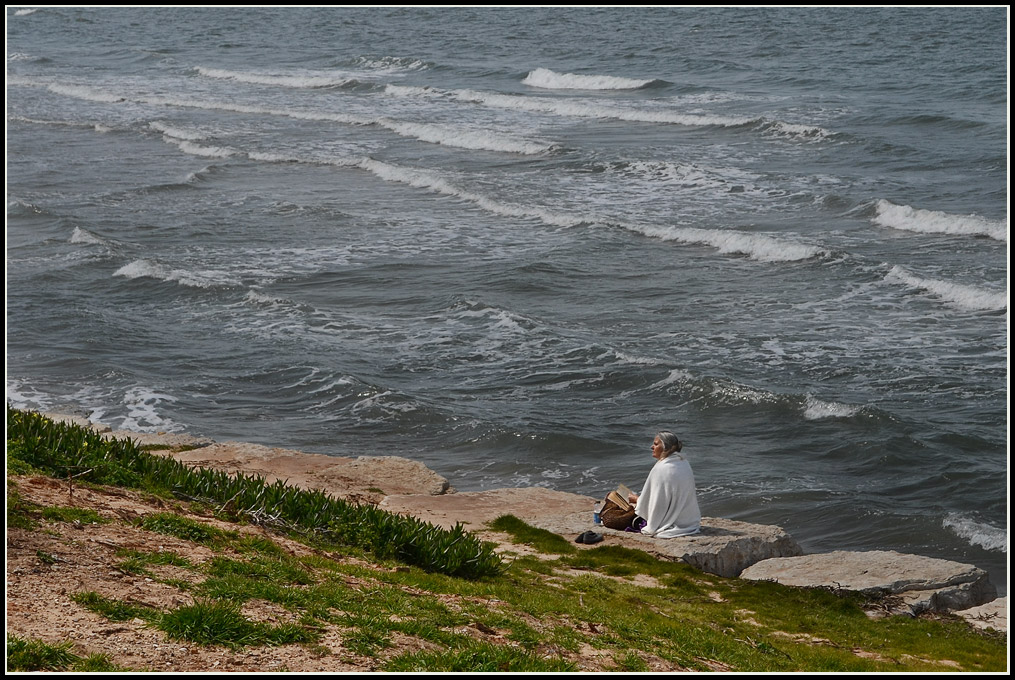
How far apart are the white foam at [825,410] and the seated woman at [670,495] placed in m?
6.03

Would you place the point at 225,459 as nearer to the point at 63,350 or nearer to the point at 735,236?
the point at 63,350

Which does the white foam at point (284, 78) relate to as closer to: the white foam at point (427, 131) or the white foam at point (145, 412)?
the white foam at point (427, 131)

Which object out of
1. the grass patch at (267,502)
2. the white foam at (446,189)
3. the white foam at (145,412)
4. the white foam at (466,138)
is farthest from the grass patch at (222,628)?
the white foam at (466,138)

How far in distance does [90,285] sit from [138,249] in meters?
2.93

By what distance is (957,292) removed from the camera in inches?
909

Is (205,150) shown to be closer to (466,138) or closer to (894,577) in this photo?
(466,138)

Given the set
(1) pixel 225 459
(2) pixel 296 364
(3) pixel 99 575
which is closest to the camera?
(3) pixel 99 575

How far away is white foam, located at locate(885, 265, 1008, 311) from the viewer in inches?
883

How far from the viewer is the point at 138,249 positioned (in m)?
27.1

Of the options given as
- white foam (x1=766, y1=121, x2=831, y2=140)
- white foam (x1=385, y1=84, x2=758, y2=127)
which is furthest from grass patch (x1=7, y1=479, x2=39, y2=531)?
white foam (x1=385, y1=84, x2=758, y2=127)

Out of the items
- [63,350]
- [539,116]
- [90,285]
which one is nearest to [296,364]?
[63,350]

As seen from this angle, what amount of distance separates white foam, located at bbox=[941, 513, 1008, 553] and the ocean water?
9 cm

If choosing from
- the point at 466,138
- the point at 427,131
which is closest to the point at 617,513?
the point at 466,138

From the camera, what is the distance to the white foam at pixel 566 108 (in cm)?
4353
